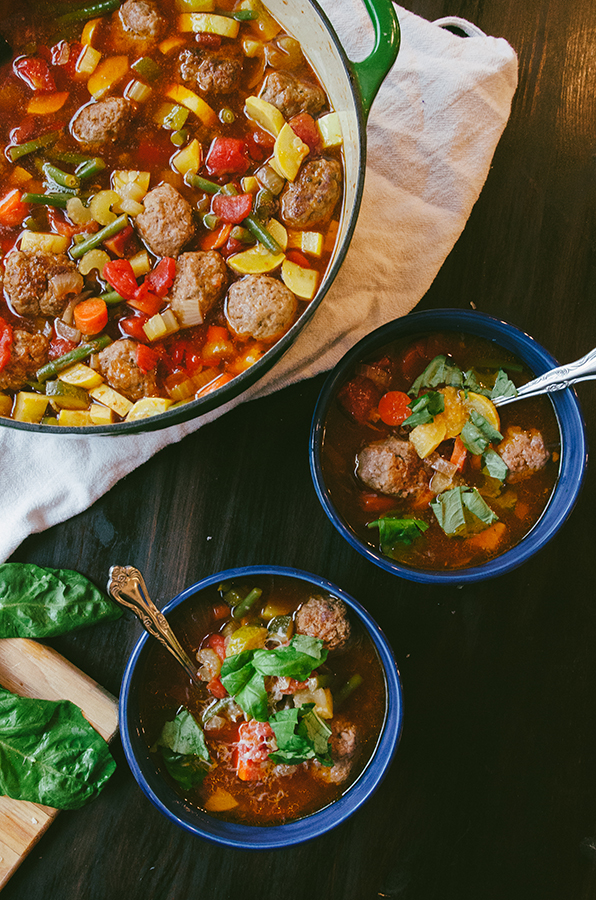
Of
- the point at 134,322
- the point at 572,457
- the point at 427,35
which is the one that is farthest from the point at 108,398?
the point at 427,35

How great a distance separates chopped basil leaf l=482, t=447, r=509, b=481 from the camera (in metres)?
2.55

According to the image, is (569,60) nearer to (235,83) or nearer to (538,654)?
(235,83)

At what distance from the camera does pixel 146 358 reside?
228 centimetres

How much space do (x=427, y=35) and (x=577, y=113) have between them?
737mm

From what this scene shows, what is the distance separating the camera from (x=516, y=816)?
2.84m

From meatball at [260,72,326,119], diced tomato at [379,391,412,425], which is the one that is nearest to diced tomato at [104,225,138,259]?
meatball at [260,72,326,119]

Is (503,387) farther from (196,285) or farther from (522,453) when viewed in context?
(196,285)

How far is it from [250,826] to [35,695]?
1.04 meters

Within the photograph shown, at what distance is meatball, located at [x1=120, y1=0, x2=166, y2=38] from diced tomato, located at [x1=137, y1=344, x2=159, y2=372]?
1.15m

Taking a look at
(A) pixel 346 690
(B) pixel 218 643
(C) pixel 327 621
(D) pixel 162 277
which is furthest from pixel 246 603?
(D) pixel 162 277

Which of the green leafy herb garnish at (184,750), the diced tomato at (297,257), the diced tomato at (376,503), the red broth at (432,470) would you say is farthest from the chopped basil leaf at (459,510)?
the green leafy herb garnish at (184,750)

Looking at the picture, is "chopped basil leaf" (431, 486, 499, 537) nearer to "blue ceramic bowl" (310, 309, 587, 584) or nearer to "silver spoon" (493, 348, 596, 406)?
"blue ceramic bowl" (310, 309, 587, 584)

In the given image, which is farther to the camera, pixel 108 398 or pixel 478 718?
pixel 478 718

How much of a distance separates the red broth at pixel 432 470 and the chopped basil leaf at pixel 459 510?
0.04 metres
